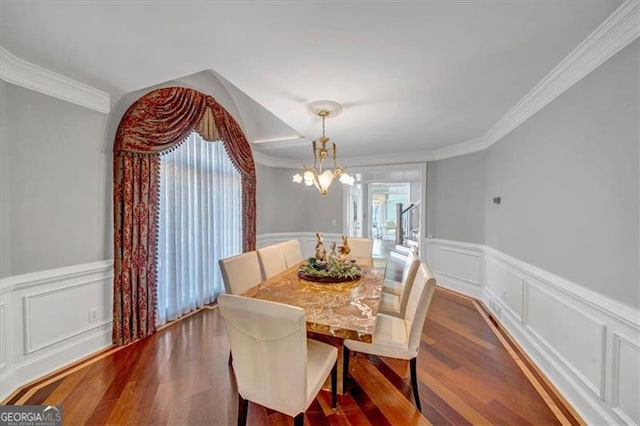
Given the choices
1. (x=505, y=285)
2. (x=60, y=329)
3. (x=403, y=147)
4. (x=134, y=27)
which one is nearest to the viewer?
(x=134, y=27)

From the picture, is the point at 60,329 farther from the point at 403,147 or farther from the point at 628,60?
the point at 403,147

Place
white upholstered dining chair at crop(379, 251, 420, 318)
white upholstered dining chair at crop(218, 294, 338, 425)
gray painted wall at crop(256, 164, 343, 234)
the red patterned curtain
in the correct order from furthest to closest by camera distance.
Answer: gray painted wall at crop(256, 164, 343, 234)
the red patterned curtain
white upholstered dining chair at crop(379, 251, 420, 318)
white upholstered dining chair at crop(218, 294, 338, 425)

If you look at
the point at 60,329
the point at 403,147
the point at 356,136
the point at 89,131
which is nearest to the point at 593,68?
the point at 356,136

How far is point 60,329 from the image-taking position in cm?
221

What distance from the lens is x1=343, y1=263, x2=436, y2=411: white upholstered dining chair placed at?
1.68m

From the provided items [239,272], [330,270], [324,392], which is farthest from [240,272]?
[324,392]

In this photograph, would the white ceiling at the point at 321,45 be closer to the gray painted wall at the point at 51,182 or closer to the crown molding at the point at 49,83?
the crown molding at the point at 49,83

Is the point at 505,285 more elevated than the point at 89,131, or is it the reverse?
the point at 89,131

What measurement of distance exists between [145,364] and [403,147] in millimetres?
4499

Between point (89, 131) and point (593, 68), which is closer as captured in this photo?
point (593, 68)

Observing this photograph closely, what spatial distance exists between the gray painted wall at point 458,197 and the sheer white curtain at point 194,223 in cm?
344

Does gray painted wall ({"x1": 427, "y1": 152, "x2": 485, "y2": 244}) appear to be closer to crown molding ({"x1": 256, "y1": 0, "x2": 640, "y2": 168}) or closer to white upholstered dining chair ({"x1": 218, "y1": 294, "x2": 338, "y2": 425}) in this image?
crown molding ({"x1": 256, "y1": 0, "x2": 640, "y2": 168})

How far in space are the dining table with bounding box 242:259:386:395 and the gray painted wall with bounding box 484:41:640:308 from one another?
138 centimetres

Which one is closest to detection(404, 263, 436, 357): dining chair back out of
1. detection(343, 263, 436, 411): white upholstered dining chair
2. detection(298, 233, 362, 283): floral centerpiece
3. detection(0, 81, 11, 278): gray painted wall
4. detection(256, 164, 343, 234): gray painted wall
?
detection(343, 263, 436, 411): white upholstered dining chair
